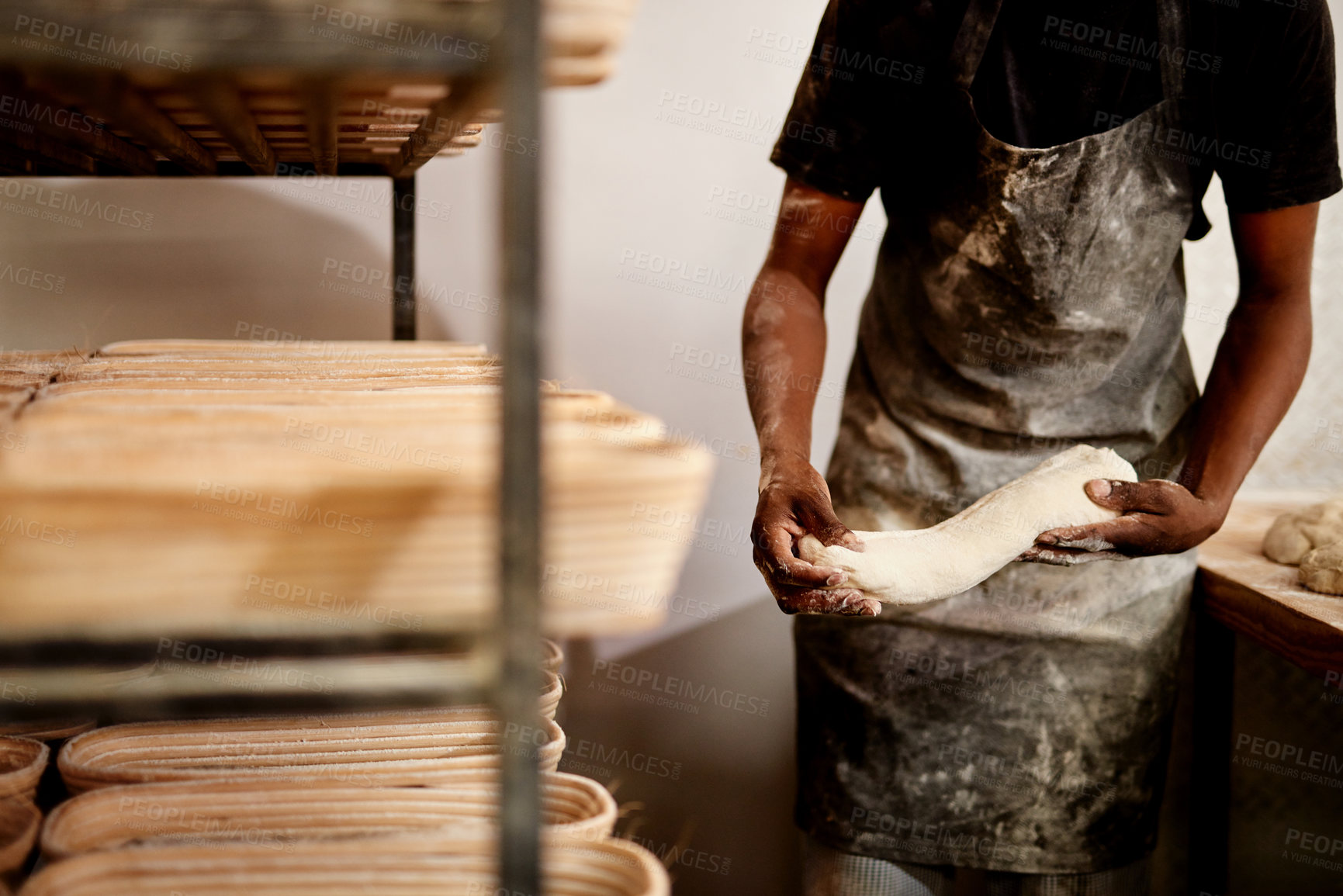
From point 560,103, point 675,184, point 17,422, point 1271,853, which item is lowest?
point 1271,853

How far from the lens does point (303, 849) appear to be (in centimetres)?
62

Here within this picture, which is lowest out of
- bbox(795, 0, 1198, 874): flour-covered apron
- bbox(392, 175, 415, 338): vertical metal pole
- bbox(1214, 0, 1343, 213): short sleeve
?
bbox(795, 0, 1198, 874): flour-covered apron

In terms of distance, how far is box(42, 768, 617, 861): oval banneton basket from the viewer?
2.10ft

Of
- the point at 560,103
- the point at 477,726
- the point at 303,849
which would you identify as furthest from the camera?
the point at 560,103

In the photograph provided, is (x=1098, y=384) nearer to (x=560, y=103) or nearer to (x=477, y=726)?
(x=477, y=726)

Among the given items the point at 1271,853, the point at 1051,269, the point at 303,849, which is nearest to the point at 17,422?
the point at 303,849

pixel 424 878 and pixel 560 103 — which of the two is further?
pixel 560 103

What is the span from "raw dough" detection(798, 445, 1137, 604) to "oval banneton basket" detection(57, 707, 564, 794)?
1.31ft

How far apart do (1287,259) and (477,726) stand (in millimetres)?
1247

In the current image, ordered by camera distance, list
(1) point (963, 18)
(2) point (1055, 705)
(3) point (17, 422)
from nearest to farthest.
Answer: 1. (3) point (17, 422)
2. (1) point (963, 18)
3. (2) point (1055, 705)

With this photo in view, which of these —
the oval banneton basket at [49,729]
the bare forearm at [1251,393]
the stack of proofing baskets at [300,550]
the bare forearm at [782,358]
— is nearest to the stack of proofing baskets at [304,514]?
the stack of proofing baskets at [300,550]

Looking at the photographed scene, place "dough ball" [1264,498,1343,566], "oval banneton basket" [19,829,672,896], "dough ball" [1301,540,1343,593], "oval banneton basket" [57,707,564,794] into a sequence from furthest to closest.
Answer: "dough ball" [1264,498,1343,566] < "dough ball" [1301,540,1343,593] < "oval banneton basket" [57,707,564,794] < "oval banneton basket" [19,829,672,896]

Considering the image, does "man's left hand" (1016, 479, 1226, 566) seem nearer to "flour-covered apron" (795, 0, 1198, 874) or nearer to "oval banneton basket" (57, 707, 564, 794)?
"flour-covered apron" (795, 0, 1198, 874)

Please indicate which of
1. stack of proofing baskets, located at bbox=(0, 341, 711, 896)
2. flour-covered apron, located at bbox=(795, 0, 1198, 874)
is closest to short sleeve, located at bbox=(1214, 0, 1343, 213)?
flour-covered apron, located at bbox=(795, 0, 1198, 874)
